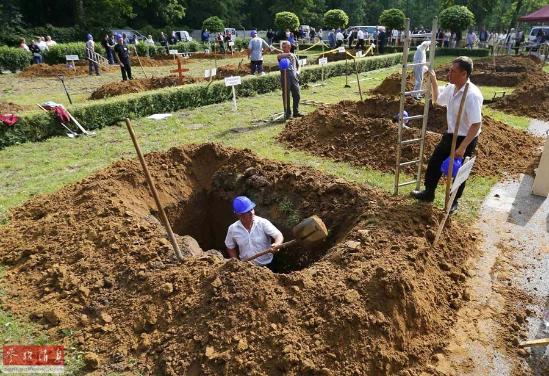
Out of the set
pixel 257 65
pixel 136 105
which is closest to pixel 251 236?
pixel 136 105

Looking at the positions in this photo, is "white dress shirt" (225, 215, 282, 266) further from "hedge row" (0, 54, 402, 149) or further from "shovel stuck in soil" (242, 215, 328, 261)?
"hedge row" (0, 54, 402, 149)

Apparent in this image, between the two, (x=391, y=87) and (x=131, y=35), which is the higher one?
(x=131, y=35)

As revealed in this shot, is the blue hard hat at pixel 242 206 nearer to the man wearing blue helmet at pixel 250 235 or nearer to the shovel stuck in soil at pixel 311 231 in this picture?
the man wearing blue helmet at pixel 250 235

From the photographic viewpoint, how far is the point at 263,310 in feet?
11.8

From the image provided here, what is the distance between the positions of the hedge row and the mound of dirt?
4967 millimetres

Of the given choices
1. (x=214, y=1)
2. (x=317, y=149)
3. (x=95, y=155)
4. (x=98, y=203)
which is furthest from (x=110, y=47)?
(x=214, y=1)

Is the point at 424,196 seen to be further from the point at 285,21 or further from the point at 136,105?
the point at 285,21

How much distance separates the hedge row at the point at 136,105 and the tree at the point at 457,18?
53.6ft

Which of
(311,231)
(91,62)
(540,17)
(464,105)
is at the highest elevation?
(464,105)

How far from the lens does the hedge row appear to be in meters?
10.1

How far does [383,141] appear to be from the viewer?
27.9ft

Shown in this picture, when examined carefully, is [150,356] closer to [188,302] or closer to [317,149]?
[188,302]

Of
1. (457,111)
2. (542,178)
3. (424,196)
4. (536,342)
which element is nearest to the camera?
(536,342)

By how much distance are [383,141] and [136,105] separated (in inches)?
309
